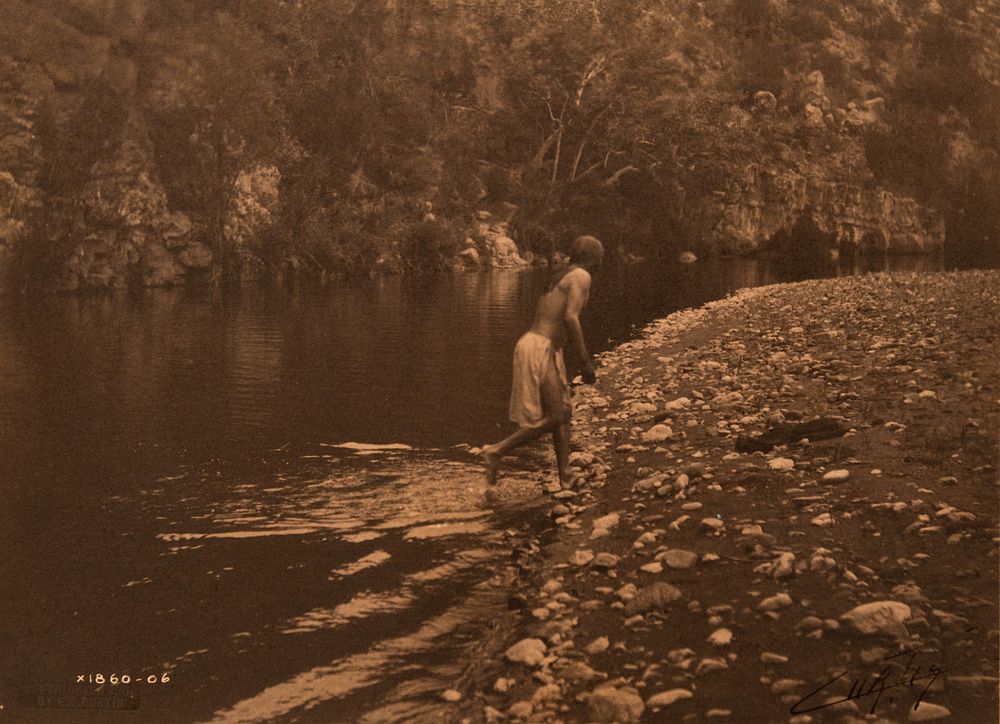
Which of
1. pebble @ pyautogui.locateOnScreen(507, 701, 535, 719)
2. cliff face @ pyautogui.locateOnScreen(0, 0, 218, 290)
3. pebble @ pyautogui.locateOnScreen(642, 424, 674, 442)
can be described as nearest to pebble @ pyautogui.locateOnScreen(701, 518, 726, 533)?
pebble @ pyautogui.locateOnScreen(507, 701, 535, 719)

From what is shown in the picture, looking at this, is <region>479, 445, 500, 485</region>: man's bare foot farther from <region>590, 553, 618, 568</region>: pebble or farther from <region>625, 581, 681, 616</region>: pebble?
<region>625, 581, 681, 616</region>: pebble

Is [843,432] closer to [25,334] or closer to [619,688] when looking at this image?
[619,688]

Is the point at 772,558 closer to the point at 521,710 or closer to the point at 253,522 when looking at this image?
the point at 521,710

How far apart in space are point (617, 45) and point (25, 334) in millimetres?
33314

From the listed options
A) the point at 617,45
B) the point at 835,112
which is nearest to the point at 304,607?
the point at 617,45

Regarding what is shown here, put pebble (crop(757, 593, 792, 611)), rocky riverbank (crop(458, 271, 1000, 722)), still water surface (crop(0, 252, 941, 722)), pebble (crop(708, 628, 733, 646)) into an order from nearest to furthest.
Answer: rocky riverbank (crop(458, 271, 1000, 722)), pebble (crop(708, 628, 733, 646)), still water surface (crop(0, 252, 941, 722)), pebble (crop(757, 593, 792, 611))

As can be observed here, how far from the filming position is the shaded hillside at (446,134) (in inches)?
1395

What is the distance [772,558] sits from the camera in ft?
21.6

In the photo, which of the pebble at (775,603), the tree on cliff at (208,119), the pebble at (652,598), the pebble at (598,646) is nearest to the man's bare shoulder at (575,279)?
the pebble at (652,598)

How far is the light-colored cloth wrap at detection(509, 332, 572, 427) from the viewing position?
866cm

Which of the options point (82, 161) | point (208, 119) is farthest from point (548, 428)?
point (208, 119)

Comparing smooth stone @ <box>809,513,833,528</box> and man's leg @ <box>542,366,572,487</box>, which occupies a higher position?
Answer: man's leg @ <box>542,366,572,487</box>

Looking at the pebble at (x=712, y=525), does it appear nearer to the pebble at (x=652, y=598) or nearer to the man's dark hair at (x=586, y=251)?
the pebble at (x=652, y=598)
